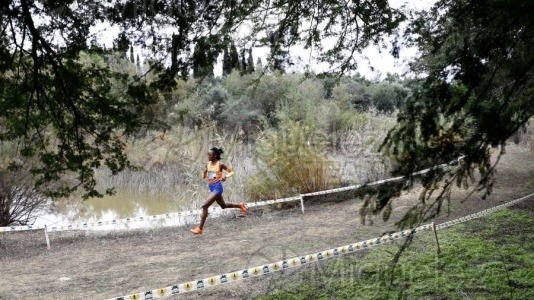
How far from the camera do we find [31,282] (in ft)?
22.9

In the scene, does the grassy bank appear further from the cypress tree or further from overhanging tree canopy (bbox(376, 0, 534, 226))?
the cypress tree

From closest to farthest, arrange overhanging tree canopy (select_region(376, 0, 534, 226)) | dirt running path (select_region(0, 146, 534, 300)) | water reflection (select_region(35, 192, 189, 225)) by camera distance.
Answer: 1. overhanging tree canopy (select_region(376, 0, 534, 226))
2. dirt running path (select_region(0, 146, 534, 300))
3. water reflection (select_region(35, 192, 189, 225))

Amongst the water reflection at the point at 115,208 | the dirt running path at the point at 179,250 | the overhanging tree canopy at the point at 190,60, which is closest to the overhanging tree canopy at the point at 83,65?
the overhanging tree canopy at the point at 190,60

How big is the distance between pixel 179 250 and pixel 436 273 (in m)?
4.77

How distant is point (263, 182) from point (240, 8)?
25.5 ft

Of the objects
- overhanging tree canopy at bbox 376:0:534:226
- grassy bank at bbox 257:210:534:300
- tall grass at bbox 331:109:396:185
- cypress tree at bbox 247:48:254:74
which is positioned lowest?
grassy bank at bbox 257:210:534:300

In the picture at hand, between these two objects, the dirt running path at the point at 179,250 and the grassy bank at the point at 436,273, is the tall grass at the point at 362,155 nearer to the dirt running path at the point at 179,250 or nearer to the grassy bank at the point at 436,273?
the dirt running path at the point at 179,250

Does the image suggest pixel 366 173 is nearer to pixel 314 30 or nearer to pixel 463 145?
pixel 314 30

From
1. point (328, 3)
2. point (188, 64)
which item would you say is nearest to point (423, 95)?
point (188, 64)

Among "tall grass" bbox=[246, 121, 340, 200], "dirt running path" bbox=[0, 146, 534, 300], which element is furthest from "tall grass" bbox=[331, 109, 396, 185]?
"dirt running path" bbox=[0, 146, 534, 300]

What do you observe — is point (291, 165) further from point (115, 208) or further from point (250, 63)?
point (115, 208)

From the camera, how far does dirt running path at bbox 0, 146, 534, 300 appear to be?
21.2 feet

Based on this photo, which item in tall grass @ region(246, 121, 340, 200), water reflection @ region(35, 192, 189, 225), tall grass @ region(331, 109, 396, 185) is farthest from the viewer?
water reflection @ region(35, 192, 189, 225)

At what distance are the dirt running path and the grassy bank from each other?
79 centimetres
